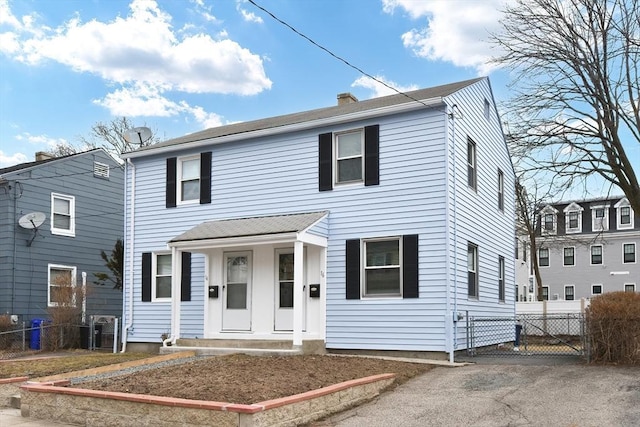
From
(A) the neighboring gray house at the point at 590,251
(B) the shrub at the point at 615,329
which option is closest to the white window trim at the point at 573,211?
(A) the neighboring gray house at the point at 590,251

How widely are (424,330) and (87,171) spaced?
48.9 ft

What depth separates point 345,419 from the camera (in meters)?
8.23

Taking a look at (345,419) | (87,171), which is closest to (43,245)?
(87,171)

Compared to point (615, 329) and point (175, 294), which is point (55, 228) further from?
point (615, 329)

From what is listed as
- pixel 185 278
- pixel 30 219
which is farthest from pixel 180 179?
pixel 30 219

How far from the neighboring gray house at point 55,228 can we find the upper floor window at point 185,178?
496 cm

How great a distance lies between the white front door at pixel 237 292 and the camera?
15.0 meters

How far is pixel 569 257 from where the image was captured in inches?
1800

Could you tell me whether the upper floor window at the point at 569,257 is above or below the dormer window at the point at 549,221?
below

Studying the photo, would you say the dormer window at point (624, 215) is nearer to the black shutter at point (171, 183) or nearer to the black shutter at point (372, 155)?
the black shutter at point (372, 155)

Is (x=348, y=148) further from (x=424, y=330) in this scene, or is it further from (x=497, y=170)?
(x=497, y=170)

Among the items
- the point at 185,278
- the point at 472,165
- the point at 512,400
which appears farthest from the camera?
the point at 185,278

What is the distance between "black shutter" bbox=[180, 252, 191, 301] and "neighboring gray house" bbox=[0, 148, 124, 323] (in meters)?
4.92

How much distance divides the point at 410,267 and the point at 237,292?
436 cm
